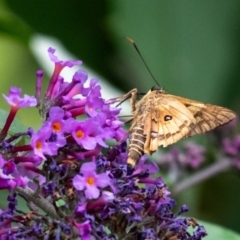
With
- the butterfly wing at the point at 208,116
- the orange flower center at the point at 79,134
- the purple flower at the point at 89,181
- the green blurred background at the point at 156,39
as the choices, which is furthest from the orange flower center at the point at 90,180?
the green blurred background at the point at 156,39

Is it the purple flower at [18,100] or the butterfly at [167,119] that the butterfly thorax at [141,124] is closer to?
the butterfly at [167,119]

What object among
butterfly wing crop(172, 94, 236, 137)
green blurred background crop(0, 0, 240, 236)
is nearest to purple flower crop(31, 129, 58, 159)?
butterfly wing crop(172, 94, 236, 137)

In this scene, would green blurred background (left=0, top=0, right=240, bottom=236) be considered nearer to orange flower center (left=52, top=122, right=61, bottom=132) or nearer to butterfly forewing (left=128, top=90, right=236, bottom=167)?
butterfly forewing (left=128, top=90, right=236, bottom=167)

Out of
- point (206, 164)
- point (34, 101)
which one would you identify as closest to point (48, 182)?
point (34, 101)

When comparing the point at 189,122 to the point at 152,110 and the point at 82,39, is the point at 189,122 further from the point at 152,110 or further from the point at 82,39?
the point at 82,39

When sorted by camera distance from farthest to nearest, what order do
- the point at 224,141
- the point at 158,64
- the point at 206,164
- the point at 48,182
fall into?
the point at 158,64 → the point at 206,164 → the point at 224,141 → the point at 48,182

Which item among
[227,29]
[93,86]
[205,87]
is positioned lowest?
[93,86]
